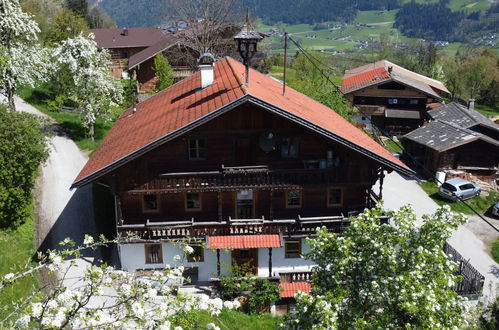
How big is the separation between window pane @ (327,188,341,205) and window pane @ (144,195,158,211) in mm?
8814

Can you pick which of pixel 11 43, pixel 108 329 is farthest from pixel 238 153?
pixel 11 43

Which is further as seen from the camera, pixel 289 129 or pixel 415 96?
pixel 415 96

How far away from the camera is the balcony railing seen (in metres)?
23.1

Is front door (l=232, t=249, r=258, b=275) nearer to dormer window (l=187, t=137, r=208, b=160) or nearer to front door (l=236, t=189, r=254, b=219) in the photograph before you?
front door (l=236, t=189, r=254, b=219)

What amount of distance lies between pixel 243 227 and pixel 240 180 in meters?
2.48

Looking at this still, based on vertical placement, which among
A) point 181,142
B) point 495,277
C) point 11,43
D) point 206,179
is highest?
point 11,43

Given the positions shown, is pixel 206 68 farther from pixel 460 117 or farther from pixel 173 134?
pixel 460 117

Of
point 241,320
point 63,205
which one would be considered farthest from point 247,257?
point 63,205

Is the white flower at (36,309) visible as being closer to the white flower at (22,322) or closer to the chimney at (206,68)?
the white flower at (22,322)

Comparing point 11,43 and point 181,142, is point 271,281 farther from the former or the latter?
point 11,43

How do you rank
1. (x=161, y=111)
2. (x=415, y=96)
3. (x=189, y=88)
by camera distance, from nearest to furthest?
(x=161, y=111)
(x=189, y=88)
(x=415, y=96)

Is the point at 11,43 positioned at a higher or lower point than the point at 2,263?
higher

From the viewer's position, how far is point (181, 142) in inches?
892

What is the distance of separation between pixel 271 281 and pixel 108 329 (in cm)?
1552
